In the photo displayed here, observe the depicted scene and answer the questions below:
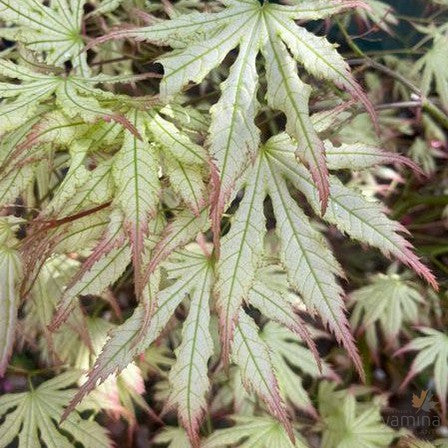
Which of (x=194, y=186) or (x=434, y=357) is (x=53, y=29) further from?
(x=434, y=357)

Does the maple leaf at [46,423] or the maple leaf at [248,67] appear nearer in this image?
the maple leaf at [248,67]

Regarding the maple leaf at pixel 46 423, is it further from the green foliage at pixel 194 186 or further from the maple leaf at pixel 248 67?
the maple leaf at pixel 248 67

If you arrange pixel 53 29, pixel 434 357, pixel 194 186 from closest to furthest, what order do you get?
1. pixel 194 186
2. pixel 53 29
3. pixel 434 357

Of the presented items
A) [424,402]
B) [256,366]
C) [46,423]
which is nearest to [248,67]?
[256,366]

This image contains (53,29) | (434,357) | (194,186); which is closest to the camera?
(194,186)

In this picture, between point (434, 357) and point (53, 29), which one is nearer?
point (53, 29)

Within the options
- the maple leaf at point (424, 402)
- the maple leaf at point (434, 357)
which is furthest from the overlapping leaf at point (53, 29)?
the maple leaf at point (424, 402)

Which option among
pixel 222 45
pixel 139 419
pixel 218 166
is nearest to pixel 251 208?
pixel 218 166

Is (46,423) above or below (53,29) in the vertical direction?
below

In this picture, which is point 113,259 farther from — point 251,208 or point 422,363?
point 422,363

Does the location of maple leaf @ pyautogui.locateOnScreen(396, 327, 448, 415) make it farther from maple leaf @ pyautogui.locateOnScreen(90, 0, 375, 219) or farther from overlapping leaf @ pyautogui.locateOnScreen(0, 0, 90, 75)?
overlapping leaf @ pyautogui.locateOnScreen(0, 0, 90, 75)

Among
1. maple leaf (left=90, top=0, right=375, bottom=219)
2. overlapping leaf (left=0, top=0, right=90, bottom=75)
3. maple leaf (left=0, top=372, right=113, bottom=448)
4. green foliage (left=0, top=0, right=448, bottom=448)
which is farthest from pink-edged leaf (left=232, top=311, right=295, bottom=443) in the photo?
overlapping leaf (left=0, top=0, right=90, bottom=75)
